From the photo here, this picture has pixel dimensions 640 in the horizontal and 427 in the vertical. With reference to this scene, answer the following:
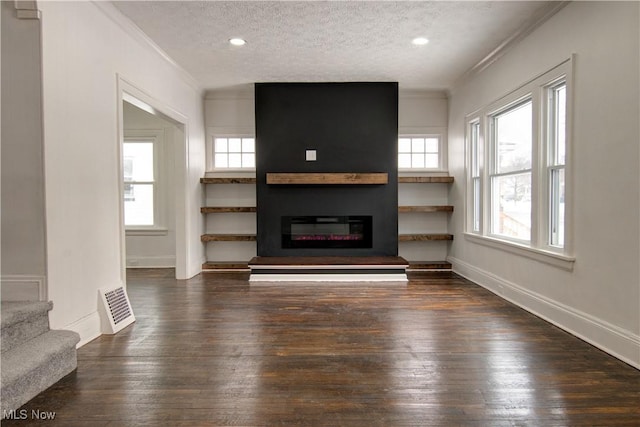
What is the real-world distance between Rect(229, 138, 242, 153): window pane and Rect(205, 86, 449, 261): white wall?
13cm

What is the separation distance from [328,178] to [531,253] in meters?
2.81

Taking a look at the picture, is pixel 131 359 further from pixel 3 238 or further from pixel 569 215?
pixel 569 215

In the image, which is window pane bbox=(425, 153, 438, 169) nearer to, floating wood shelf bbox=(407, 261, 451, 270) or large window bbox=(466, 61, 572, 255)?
large window bbox=(466, 61, 572, 255)

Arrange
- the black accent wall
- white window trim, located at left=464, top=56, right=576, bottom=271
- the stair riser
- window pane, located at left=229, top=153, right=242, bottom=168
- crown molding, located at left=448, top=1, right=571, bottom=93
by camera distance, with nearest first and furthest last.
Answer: the stair riser < white window trim, located at left=464, top=56, right=576, bottom=271 < crown molding, located at left=448, top=1, right=571, bottom=93 < the black accent wall < window pane, located at left=229, top=153, right=242, bottom=168

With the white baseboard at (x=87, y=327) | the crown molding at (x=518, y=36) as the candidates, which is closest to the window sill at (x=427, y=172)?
the crown molding at (x=518, y=36)

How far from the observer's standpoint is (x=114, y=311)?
3262 millimetres

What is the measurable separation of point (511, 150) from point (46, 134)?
447cm

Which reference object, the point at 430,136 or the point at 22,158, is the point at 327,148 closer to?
the point at 430,136

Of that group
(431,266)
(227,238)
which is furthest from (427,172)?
(227,238)

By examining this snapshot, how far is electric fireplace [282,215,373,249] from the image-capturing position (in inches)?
228

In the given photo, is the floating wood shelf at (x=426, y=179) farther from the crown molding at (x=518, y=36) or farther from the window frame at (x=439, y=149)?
the crown molding at (x=518, y=36)

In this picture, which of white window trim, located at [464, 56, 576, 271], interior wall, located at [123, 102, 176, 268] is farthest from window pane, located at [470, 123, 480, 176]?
interior wall, located at [123, 102, 176, 268]

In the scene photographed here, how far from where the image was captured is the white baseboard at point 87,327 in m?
2.87

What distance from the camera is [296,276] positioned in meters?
5.25
